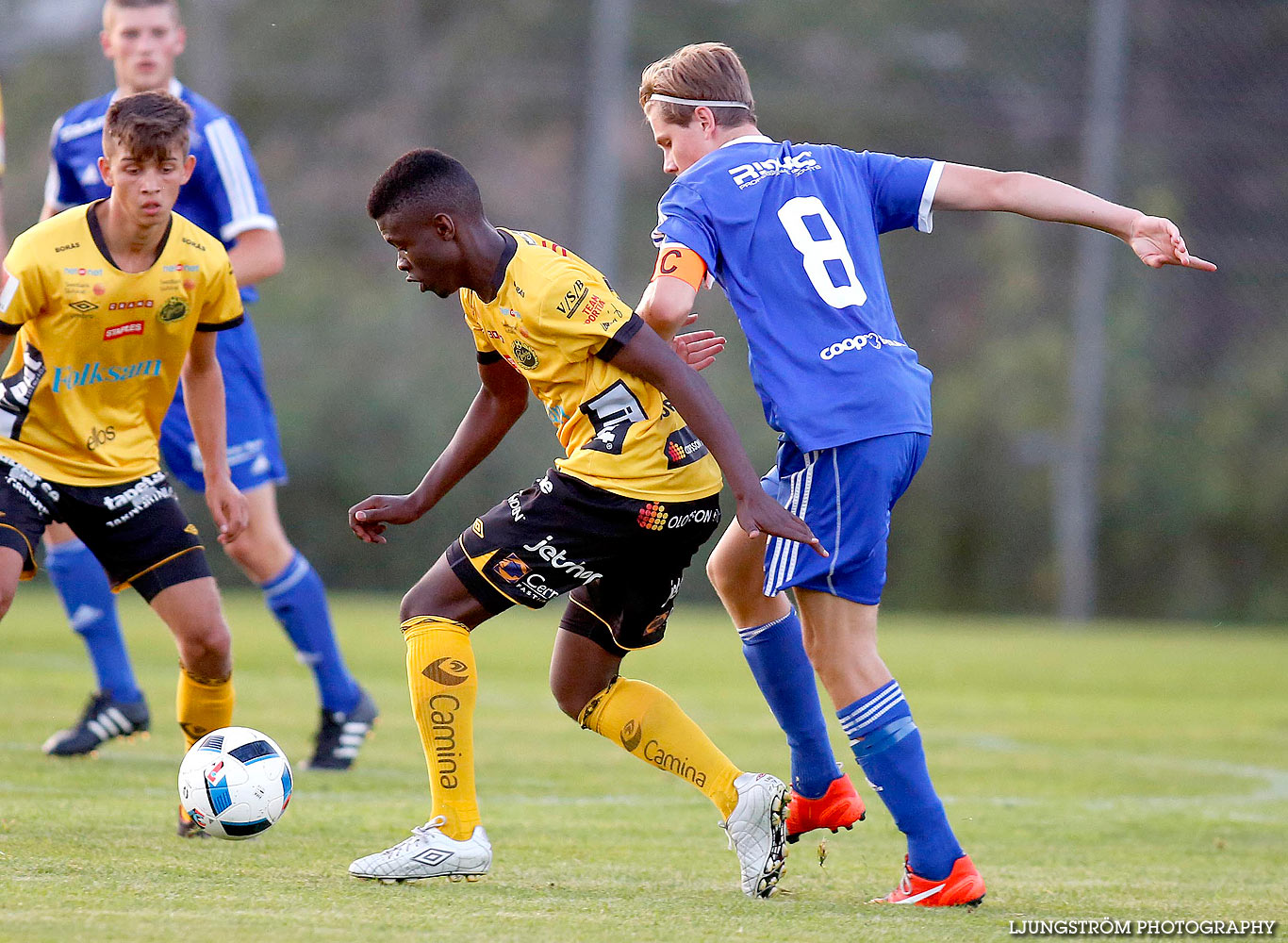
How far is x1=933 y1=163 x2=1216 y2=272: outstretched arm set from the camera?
3.72 metres

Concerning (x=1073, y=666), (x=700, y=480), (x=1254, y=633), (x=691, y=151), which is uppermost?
(x=691, y=151)

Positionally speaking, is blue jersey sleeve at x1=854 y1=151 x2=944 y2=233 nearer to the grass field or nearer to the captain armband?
the captain armband

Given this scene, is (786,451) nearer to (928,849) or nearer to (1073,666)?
(928,849)

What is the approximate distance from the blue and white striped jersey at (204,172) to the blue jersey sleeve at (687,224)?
2260 millimetres

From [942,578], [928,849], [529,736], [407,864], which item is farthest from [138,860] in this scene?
[942,578]

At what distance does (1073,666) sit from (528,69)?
7.88m

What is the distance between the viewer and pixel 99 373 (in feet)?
14.1

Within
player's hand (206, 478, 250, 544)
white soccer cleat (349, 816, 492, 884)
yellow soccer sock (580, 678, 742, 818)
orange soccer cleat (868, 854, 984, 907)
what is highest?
player's hand (206, 478, 250, 544)

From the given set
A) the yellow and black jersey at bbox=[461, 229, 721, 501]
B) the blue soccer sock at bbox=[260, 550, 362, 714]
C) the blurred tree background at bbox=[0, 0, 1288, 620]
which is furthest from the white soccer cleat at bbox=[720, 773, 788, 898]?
the blurred tree background at bbox=[0, 0, 1288, 620]

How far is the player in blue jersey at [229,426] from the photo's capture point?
5.57 m

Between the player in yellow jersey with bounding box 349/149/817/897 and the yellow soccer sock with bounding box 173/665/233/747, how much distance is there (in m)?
0.78

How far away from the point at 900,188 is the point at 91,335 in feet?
6.89

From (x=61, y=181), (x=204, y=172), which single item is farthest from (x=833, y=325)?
(x=61, y=181)

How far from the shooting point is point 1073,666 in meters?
10.7
